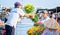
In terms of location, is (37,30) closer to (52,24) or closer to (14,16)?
(52,24)

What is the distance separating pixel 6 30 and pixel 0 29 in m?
0.43

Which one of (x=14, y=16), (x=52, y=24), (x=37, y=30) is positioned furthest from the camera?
(x=14, y=16)

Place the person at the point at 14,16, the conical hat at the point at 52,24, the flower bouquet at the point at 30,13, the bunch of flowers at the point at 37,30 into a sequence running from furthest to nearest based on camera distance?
the person at the point at 14,16
the flower bouquet at the point at 30,13
the bunch of flowers at the point at 37,30
the conical hat at the point at 52,24

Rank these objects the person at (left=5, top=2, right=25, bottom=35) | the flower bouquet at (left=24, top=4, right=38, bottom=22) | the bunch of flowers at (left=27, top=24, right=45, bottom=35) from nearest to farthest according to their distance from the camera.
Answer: the bunch of flowers at (left=27, top=24, right=45, bottom=35) → the flower bouquet at (left=24, top=4, right=38, bottom=22) → the person at (left=5, top=2, right=25, bottom=35)

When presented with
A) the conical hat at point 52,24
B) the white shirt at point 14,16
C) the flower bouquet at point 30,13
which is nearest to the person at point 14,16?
the white shirt at point 14,16

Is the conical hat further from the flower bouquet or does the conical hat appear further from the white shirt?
the white shirt

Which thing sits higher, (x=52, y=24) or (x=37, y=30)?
(x=52, y=24)

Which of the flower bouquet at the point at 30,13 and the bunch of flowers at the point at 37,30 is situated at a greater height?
the flower bouquet at the point at 30,13

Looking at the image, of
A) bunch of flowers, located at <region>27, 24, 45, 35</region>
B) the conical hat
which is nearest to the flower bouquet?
bunch of flowers, located at <region>27, 24, 45, 35</region>

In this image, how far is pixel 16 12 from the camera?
5.62m

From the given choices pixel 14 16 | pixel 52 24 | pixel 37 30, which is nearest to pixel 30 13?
pixel 14 16

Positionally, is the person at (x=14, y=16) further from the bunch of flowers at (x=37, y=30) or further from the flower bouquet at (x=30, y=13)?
the bunch of flowers at (x=37, y=30)

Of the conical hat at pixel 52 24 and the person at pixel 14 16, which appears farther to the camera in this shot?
the person at pixel 14 16

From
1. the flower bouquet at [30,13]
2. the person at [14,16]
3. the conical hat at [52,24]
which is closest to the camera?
the conical hat at [52,24]
